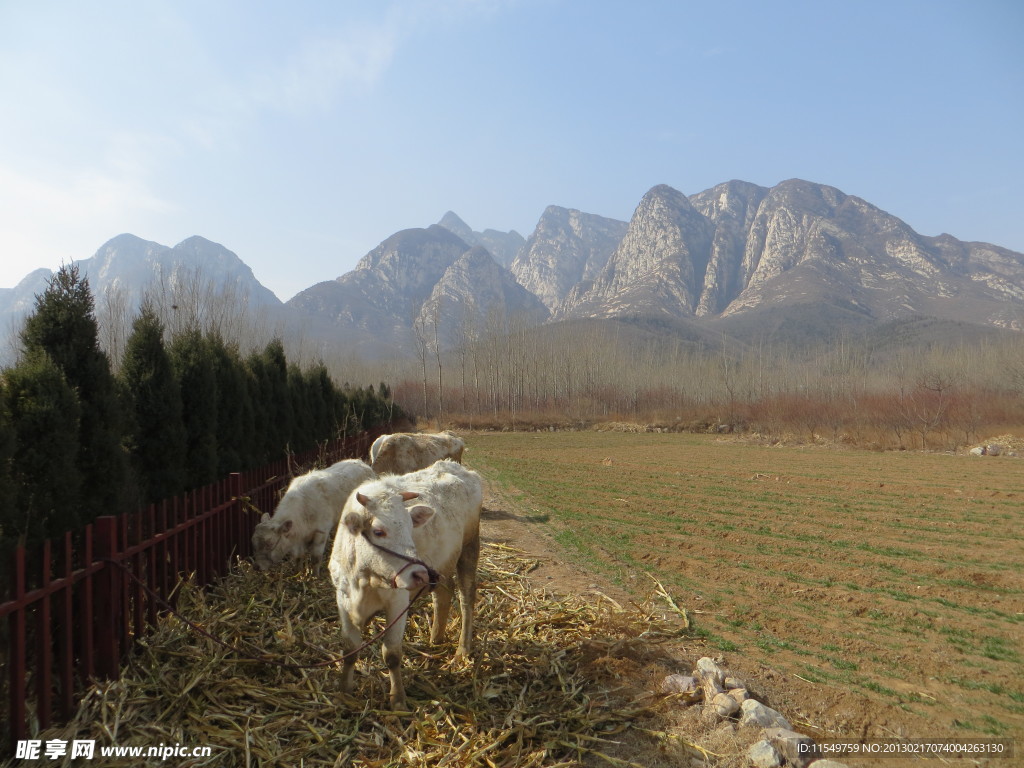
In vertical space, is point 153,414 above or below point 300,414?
above

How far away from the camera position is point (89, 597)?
4078 millimetres

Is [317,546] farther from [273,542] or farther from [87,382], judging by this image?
[87,382]

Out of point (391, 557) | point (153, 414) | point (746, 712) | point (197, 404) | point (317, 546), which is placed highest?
point (197, 404)

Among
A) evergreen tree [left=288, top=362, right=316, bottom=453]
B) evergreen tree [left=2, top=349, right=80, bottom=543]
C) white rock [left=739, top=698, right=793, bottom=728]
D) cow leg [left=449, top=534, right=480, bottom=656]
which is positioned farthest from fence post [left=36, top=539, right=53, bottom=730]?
evergreen tree [left=288, top=362, right=316, bottom=453]

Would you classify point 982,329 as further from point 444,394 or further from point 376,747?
point 376,747

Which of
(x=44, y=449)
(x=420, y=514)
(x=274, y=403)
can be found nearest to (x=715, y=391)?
(x=274, y=403)

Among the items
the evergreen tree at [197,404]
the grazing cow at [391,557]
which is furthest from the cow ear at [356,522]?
the evergreen tree at [197,404]

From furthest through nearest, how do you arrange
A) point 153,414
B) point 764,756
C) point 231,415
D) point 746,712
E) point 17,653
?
point 231,415 → point 153,414 → point 746,712 → point 764,756 → point 17,653

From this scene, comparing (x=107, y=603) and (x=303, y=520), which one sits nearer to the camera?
(x=107, y=603)

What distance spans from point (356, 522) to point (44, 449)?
10.3 feet

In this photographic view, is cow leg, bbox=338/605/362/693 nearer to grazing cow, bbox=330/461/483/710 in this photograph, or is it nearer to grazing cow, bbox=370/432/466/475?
grazing cow, bbox=330/461/483/710

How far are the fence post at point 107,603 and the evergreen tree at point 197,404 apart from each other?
382 centimetres

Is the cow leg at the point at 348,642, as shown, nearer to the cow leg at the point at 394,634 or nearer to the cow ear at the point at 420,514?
the cow leg at the point at 394,634

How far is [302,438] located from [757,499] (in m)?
12.4
